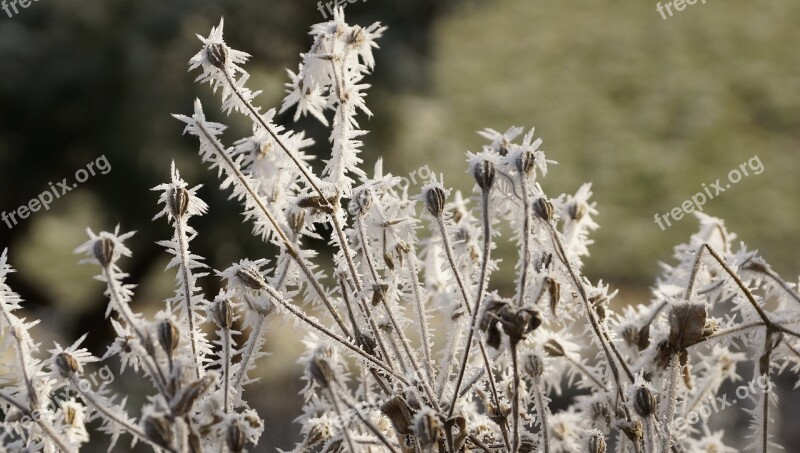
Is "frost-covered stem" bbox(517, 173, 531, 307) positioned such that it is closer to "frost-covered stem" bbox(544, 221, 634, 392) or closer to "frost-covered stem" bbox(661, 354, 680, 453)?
"frost-covered stem" bbox(544, 221, 634, 392)

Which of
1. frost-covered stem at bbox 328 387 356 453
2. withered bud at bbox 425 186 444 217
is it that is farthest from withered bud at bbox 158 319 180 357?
withered bud at bbox 425 186 444 217

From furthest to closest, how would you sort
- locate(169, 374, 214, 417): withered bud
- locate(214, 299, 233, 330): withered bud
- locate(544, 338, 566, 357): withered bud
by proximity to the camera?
locate(544, 338, 566, 357): withered bud < locate(214, 299, 233, 330): withered bud < locate(169, 374, 214, 417): withered bud

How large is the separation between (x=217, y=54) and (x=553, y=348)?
1.26ft

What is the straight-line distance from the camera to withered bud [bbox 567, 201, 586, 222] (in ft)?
2.78

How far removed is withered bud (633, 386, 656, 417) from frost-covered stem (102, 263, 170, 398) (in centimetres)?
34

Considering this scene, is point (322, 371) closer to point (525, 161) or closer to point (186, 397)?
point (186, 397)

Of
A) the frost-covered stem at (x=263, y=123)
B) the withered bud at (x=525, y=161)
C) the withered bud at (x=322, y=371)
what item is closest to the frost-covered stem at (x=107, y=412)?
the withered bud at (x=322, y=371)

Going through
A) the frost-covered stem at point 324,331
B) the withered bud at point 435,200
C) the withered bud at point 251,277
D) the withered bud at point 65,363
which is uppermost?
the withered bud at point 435,200

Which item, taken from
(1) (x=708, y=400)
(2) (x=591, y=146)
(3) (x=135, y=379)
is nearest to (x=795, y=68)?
(2) (x=591, y=146)

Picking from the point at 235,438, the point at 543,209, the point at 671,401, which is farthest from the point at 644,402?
the point at 235,438

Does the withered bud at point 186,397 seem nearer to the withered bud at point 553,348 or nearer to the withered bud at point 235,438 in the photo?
the withered bud at point 235,438

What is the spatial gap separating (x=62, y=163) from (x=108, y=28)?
20.3 inches

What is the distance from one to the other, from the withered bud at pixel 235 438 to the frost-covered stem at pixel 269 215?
17cm

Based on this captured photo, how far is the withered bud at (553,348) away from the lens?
78 cm
